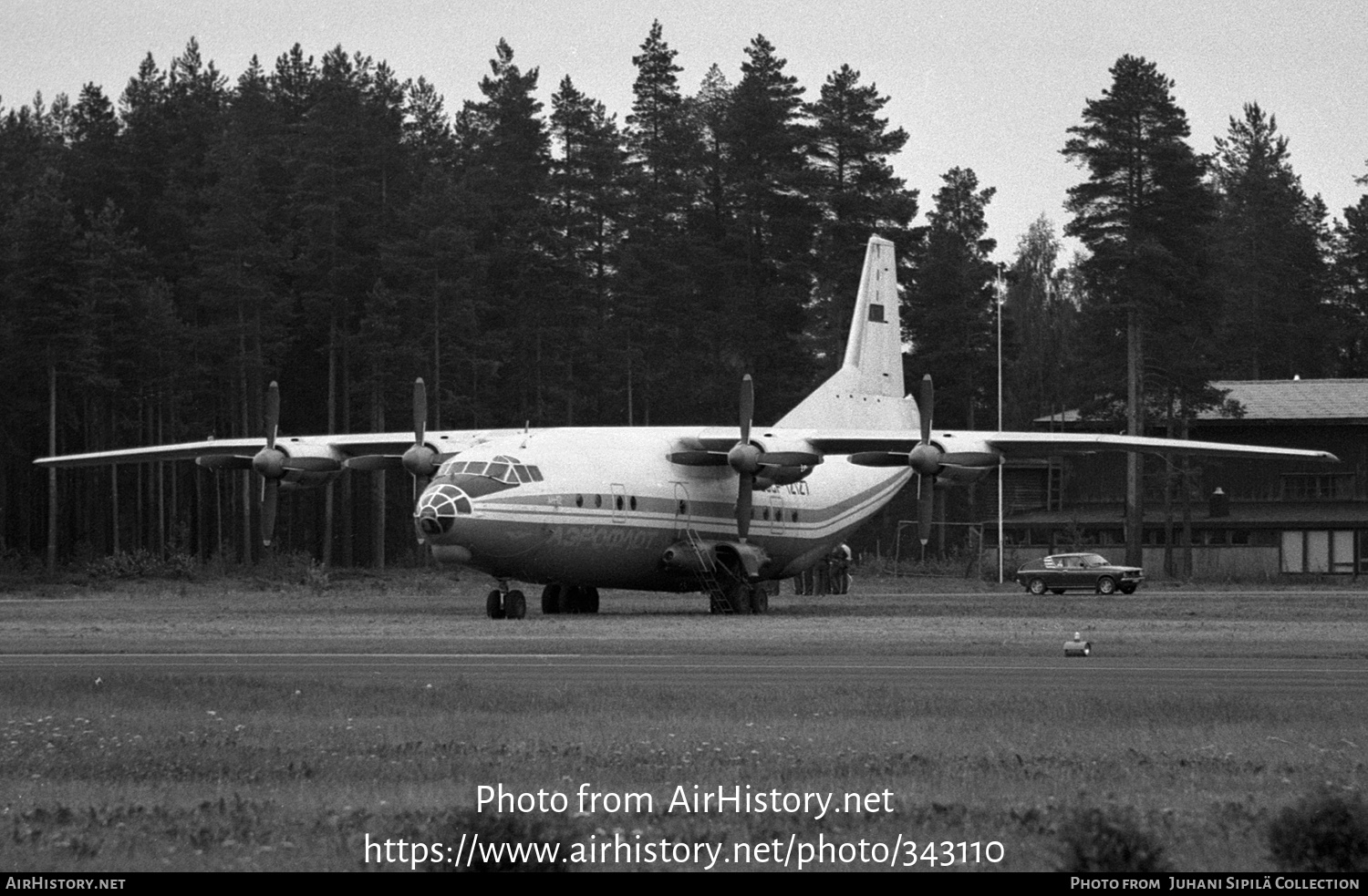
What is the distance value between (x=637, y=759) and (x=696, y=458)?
1054 inches

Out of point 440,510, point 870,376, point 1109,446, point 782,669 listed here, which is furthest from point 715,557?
point 782,669

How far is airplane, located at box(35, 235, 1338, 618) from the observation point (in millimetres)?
37000

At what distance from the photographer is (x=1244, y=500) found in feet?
253

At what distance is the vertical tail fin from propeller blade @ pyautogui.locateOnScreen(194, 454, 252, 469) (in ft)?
47.2

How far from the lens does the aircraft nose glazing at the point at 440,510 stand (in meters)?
35.5

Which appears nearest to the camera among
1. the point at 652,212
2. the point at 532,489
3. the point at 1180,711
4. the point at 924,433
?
the point at 1180,711

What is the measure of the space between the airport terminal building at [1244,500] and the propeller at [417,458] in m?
35.5

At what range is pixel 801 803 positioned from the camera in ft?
42.2

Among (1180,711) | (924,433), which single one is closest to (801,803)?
(1180,711)

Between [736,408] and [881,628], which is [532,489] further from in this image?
[736,408]

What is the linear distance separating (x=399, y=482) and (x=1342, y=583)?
43.9m

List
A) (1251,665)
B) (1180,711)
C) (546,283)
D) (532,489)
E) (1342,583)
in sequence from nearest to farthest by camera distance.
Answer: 1. (1180,711)
2. (1251,665)
3. (532,489)
4. (1342,583)
5. (546,283)

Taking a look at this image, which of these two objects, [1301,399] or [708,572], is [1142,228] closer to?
[1301,399]

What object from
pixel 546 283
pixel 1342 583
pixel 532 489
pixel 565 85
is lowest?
pixel 1342 583
